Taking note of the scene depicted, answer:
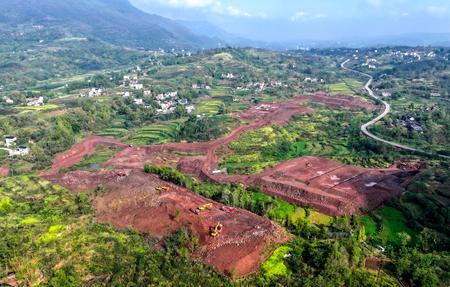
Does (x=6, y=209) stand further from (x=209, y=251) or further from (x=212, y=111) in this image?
(x=212, y=111)

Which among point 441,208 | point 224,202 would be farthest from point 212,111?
point 441,208

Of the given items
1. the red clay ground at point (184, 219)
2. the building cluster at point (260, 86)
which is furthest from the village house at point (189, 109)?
the red clay ground at point (184, 219)

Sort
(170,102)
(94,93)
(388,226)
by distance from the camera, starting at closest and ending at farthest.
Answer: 1. (388,226)
2. (170,102)
3. (94,93)

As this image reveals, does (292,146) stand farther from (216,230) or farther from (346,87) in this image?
(346,87)

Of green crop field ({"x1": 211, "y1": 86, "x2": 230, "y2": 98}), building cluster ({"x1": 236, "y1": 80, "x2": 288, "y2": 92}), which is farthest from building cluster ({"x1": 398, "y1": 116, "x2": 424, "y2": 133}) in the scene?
green crop field ({"x1": 211, "y1": 86, "x2": 230, "y2": 98})

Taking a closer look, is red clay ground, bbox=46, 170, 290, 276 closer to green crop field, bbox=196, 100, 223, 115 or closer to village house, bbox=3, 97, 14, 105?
green crop field, bbox=196, 100, 223, 115

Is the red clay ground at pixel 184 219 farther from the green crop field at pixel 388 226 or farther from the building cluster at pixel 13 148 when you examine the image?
the building cluster at pixel 13 148

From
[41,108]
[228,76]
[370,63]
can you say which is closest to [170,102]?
[41,108]
